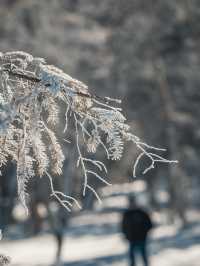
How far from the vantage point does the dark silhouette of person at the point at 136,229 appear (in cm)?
1416

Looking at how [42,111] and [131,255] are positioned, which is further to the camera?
[131,255]

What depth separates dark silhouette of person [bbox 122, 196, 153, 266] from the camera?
14.2 metres

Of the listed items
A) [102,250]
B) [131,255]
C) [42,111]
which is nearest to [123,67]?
[102,250]

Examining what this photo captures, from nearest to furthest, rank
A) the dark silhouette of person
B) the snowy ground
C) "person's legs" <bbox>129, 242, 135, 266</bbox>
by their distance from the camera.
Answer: the dark silhouette of person → "person's legs" <bbox>129, 242, 135, 266</bbox> → the snowy ground

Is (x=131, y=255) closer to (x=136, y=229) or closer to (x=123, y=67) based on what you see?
(x=136, y=229)

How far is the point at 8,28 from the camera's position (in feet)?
88.5

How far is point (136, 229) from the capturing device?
1425 centimetres

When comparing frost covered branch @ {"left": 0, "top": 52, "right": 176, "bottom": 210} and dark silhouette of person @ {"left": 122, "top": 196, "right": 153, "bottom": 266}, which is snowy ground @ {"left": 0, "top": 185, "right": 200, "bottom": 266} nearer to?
dark silhouette of person @ {"left": 122, "top": 196, "right": 153, "bottom": 266}

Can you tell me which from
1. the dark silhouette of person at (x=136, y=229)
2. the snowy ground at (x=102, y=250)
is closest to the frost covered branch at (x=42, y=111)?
the dark silhouette of person at (x=136, y=229)

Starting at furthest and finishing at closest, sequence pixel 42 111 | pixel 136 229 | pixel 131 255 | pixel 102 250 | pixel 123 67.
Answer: pixel 123 67 < pixel 102 250 < pixel 131 255 < pixel 136 229 < pixel 42 111

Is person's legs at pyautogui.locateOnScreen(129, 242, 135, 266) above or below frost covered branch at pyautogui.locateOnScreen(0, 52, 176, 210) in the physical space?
above

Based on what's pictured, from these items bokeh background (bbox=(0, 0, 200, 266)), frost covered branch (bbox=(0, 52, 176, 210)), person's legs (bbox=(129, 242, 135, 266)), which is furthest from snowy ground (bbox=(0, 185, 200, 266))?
frost covered branch (bbox=(0, 52, 176, 210))

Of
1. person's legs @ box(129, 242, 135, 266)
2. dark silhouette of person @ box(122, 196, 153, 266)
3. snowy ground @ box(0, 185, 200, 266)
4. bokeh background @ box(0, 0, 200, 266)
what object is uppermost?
bokeh background @ box(0, 0, 200, 266)

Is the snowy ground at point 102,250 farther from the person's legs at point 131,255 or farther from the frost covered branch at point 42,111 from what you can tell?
the frost covered branch at point 42,111
